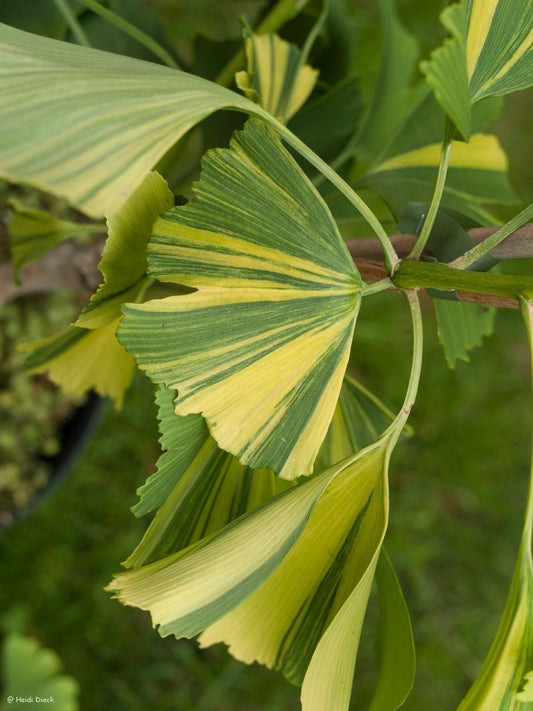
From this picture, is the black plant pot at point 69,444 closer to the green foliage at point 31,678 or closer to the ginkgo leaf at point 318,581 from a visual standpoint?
the green foliage at point 31,678

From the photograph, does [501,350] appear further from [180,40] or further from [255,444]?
[255,444]

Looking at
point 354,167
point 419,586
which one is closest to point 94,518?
point 419,586

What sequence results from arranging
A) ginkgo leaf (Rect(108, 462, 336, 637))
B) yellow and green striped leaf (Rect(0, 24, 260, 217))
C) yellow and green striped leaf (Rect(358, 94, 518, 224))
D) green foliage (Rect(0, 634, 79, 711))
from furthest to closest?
green foliage (Rect(0, 634, 79, 711)), yellow and green striped leaf (Rect(358, 94, 518, 224)), ginkgo leaf (Rect(108, 462, 336, 637)), yellow and green striped leaf (Rect(0, 24, 260, 217))

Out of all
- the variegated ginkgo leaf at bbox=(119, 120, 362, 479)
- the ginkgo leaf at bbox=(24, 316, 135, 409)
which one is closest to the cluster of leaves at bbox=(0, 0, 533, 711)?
the variegated ginkgo leaf at bbox=(119, 120, 362, 479)

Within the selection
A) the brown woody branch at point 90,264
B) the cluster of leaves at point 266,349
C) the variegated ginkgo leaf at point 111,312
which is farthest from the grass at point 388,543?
the cluster of leaves at point 266,349

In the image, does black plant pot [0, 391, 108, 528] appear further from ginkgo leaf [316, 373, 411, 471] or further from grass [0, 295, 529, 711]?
ginkgo leaf [316, 373, 411, 471]

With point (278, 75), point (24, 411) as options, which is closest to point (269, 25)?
point (278, 75)
